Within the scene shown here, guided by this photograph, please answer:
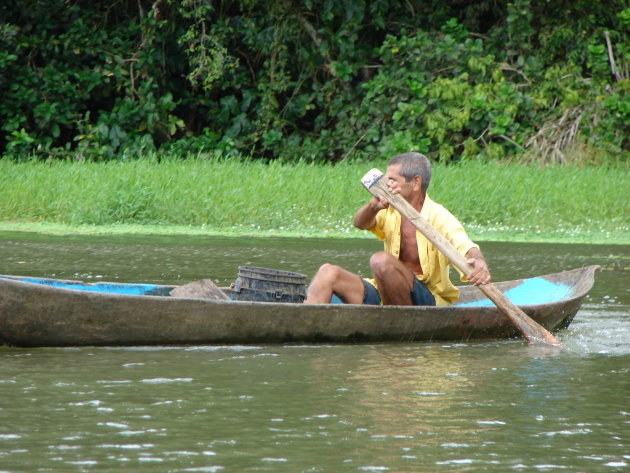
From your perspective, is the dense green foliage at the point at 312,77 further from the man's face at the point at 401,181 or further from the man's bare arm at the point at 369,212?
the man's bare arm at the point at 369,212

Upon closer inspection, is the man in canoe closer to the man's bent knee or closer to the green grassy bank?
the man's bent knee

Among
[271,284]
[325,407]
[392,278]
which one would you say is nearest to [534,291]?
[392,278]

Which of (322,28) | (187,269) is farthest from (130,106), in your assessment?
(187,269)

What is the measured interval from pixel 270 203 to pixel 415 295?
5.74 m

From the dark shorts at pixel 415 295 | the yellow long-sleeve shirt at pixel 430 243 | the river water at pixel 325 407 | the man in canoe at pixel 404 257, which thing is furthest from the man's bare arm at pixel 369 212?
the river water at pixel 325 407

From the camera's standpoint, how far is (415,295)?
5371mm

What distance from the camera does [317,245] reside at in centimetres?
941

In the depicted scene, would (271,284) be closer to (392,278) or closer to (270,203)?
(392,278)

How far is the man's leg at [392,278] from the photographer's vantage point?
5.21 meters

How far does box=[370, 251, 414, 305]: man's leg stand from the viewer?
521cm

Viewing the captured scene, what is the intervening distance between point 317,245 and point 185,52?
22.9 feet

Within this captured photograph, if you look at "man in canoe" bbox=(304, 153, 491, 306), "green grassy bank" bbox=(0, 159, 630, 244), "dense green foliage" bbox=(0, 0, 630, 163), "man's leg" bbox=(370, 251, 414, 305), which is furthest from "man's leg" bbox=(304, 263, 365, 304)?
"dense green foliage" bbox=(0, 0, 630, 163)

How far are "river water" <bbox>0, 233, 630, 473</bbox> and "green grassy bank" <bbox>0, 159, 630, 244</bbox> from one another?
4.66m

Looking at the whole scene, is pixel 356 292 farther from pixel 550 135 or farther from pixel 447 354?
pixel 550 135
